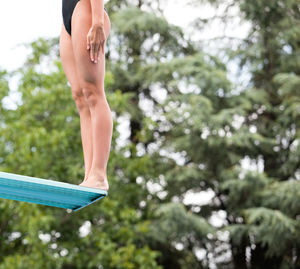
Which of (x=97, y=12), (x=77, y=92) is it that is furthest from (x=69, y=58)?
(x=97, y=12)

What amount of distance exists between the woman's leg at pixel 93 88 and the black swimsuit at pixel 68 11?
0.03 metres

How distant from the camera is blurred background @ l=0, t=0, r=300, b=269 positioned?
29.6ft

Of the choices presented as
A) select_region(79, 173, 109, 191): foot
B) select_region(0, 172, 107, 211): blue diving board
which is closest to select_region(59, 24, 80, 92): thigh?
select_region(79, 173, 109, 191): foot

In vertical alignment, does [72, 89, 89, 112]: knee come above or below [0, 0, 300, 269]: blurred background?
above

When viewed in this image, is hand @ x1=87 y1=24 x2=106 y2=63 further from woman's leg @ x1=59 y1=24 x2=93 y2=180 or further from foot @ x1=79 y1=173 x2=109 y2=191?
foot @ x1=79 y1=173 x2=109 y2=191

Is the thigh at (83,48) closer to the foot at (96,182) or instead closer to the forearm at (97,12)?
the forearm at (97,12)

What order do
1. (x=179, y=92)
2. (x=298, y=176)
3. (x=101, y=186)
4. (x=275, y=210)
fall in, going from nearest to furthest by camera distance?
(x=101, y=186)
(x=275, y=210)
(x=298, y=176)
(x=179, y=92)

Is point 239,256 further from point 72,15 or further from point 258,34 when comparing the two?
point 72,15

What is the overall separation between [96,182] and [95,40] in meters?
0.64

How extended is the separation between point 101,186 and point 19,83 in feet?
24.1

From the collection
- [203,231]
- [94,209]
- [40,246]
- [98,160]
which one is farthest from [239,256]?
[98,160]

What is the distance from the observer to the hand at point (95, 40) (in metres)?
2.59

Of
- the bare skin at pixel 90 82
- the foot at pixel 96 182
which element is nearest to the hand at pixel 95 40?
the bare skin at pixel 90 82

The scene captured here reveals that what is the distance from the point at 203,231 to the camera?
9.76 meters
